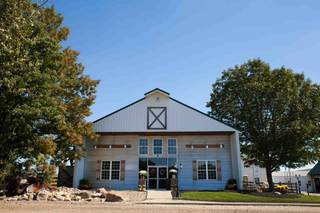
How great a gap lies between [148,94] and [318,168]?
30.0m

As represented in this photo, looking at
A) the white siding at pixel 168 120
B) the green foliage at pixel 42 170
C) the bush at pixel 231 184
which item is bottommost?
the bush at pixel 231 184

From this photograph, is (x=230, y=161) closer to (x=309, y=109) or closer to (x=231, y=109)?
(x=231, y=109)

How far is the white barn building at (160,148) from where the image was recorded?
23.0 metres

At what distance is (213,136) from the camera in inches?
943

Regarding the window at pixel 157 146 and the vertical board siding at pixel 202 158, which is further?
the window at pixel 157 146

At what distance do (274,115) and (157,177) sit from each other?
12541 mm

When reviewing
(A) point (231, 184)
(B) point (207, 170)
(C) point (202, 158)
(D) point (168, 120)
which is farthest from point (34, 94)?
(A) point (231, 184)

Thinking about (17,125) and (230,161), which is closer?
(17,125)

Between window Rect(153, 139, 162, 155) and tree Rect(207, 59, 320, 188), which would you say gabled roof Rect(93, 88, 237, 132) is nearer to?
window Rect(153, 139, 162, 155)

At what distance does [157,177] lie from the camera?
23.1 metres

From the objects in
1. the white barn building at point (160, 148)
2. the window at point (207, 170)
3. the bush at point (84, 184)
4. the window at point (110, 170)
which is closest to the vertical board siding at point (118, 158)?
the white barn building at point (160, 148)

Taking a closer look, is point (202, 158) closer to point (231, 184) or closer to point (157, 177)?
point (231, 184)

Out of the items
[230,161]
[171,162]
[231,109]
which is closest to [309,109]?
[231,109]

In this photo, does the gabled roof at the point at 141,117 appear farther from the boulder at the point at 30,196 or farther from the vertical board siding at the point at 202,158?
the boulder at the point at 30,196
